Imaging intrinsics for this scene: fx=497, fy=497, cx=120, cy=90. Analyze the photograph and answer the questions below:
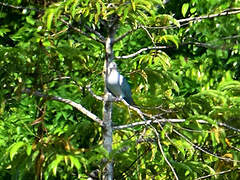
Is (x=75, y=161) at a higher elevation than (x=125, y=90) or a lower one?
lower

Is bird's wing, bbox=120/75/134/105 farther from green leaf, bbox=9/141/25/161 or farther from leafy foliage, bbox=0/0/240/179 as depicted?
green leaf, bbox=9/141/25/161

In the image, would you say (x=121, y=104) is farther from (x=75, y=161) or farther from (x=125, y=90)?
(x=75, y=161)

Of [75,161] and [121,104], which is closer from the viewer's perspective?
[75,161]

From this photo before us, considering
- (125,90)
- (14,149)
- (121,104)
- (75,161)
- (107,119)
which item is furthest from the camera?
(121,104)

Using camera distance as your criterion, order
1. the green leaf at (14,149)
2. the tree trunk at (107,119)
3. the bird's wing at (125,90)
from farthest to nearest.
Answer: the bird's wing at (125,90)
the tree trunk at (107,119)
the green leaf at (14,149)

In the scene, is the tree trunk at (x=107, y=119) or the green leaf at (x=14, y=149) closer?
the green leaf at (x=14, y=149)

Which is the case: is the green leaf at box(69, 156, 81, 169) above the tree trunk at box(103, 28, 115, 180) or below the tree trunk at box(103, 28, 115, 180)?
below

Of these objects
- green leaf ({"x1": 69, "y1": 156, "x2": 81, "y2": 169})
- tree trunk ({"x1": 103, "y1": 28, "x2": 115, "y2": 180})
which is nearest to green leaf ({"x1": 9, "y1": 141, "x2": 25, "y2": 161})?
green leaf ({"x1": 69, "y1": 156, "x2": 81, "y2": 169})

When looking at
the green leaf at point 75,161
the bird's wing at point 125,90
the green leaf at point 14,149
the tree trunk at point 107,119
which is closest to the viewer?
the green leaf at point 75,161

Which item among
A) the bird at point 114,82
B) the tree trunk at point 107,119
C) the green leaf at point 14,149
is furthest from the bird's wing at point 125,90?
the green leaf at point 14,149

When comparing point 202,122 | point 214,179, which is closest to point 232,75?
point 214,179

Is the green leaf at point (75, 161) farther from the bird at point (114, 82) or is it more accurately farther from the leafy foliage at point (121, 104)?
the bird at point (114, 82)

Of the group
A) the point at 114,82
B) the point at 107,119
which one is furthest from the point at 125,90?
the point at 107,119

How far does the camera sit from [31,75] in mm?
2348
